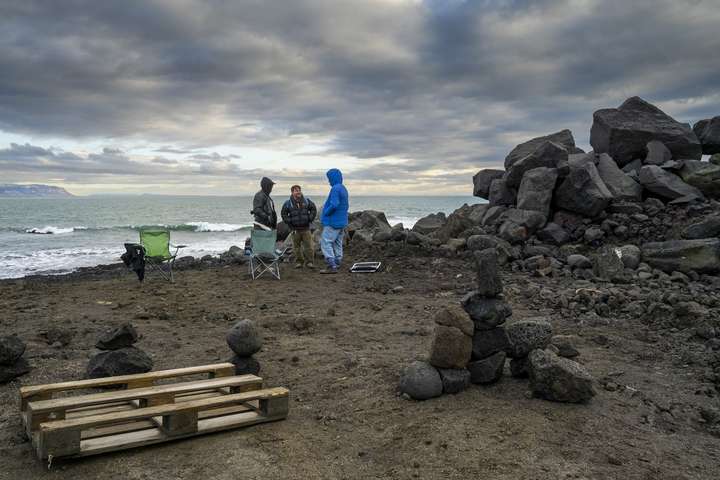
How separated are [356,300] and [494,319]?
14.2 ft

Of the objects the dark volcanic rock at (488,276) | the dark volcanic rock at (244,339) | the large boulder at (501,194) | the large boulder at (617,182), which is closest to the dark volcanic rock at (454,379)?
the dark volcanic rock at (488,276)

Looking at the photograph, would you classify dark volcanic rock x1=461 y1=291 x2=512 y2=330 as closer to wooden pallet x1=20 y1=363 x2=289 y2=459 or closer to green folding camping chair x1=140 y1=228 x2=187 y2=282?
wooden pallet x1=20 y1=363 x2=289 y2=459

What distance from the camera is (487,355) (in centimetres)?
493

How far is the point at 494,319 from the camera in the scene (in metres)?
4.90

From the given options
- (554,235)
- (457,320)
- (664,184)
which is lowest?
(457,320)

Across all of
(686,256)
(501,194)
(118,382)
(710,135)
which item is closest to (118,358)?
(118,382)

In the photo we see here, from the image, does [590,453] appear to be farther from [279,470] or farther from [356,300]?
[356,300]

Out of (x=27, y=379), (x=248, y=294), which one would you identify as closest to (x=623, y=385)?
(x=27, y=379)

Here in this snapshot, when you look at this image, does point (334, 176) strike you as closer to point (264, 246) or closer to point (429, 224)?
point (264, 246)

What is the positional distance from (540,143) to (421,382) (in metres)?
13.0

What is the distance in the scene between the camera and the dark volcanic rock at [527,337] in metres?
4.95

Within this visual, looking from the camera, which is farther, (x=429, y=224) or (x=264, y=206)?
(x=429, y=224)

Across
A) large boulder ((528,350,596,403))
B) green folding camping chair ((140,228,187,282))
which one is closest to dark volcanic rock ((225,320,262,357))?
large boulder ((528,350,596,403))

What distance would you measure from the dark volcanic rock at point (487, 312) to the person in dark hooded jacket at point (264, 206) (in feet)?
26.7
